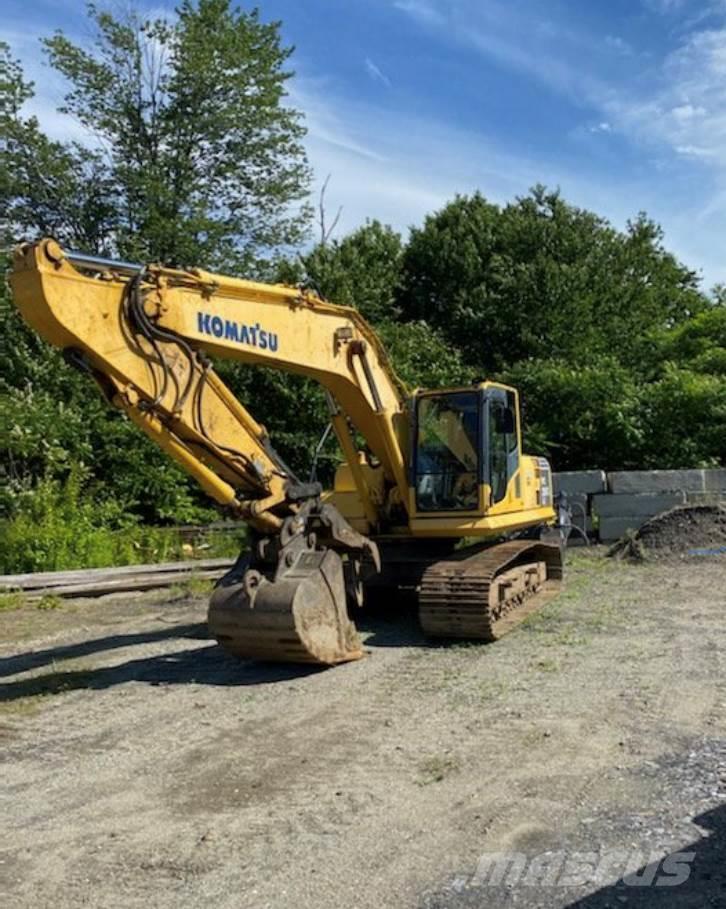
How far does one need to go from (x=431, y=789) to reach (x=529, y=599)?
17.6 feet

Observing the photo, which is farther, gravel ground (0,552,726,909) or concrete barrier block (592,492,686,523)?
concrete barrier block (592,492,686,523)

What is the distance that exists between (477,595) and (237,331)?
3.18 meters

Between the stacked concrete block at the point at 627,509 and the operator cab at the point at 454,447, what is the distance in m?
6.31

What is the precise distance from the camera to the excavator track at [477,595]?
→ 8195 mm

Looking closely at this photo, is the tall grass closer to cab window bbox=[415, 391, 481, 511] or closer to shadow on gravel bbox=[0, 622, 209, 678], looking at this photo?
shadow on gravel bbox=[0, 622, 209, 678]

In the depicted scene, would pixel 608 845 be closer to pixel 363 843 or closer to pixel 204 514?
pixel 363 843

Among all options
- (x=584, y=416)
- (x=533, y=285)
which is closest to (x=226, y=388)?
(x=584, y=416)

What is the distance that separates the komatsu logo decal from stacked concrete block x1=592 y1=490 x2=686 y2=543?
920 cm

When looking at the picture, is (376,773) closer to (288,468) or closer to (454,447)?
(288,468)

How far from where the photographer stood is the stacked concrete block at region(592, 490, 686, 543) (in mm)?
14984

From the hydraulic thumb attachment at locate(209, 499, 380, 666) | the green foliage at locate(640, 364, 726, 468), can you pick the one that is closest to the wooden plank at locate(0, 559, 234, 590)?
the hydraulic thumb attachment at locate(209, 499, 380, 666)

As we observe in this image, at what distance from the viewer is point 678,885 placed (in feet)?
12.2

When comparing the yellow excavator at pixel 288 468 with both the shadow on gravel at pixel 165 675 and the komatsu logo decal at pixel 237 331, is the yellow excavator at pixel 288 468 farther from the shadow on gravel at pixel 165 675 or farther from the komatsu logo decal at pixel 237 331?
the shadow on gravel at pixel 165 675

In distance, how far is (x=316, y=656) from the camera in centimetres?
727
